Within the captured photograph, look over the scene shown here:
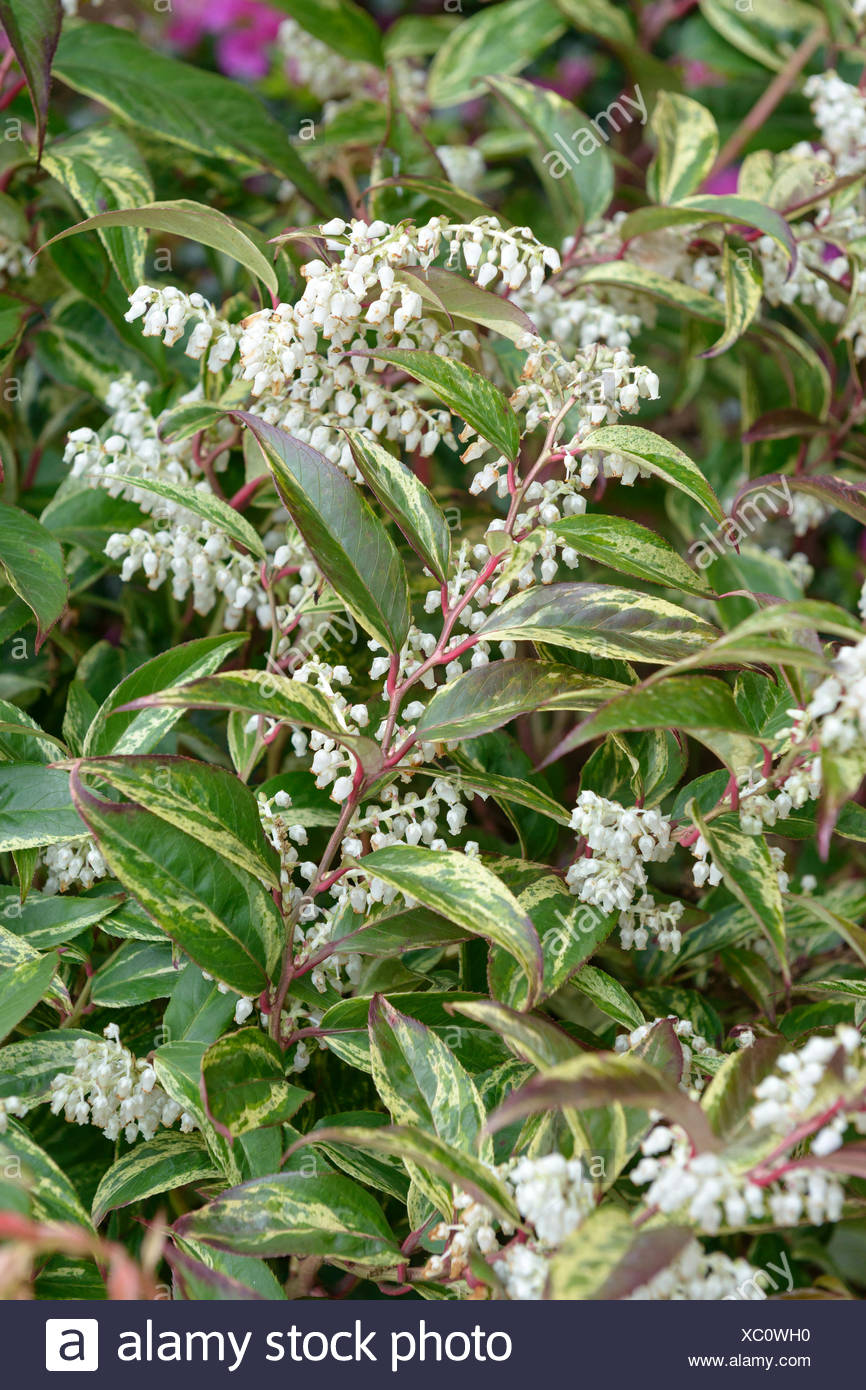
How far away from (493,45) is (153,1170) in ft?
3.88

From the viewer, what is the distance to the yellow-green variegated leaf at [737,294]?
89 cm

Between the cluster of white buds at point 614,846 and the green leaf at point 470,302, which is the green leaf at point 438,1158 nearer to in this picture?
the cluster of white buds at point 614,846

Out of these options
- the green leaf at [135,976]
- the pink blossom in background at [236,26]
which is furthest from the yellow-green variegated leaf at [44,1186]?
the pink blossom in background at [236,26]

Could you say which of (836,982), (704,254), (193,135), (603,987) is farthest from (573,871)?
(193,135)

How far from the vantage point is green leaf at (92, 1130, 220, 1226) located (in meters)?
0.68

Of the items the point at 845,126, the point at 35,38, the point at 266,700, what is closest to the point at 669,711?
the point at 266,700

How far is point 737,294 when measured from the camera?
3.01 feet

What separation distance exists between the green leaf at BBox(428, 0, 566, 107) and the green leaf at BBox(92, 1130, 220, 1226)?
1079 mm

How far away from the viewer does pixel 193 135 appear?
103cm

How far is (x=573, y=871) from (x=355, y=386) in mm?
369

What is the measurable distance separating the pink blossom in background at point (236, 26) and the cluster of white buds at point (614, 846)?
1.56 metres

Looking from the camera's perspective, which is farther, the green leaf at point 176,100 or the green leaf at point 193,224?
the green leaf at point 176,100

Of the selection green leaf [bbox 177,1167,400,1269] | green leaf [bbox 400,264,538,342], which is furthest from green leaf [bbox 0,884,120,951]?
green leaf [bbox 400,264,538,342]

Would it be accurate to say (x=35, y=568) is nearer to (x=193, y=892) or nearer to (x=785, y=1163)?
(x=193, y=892)
